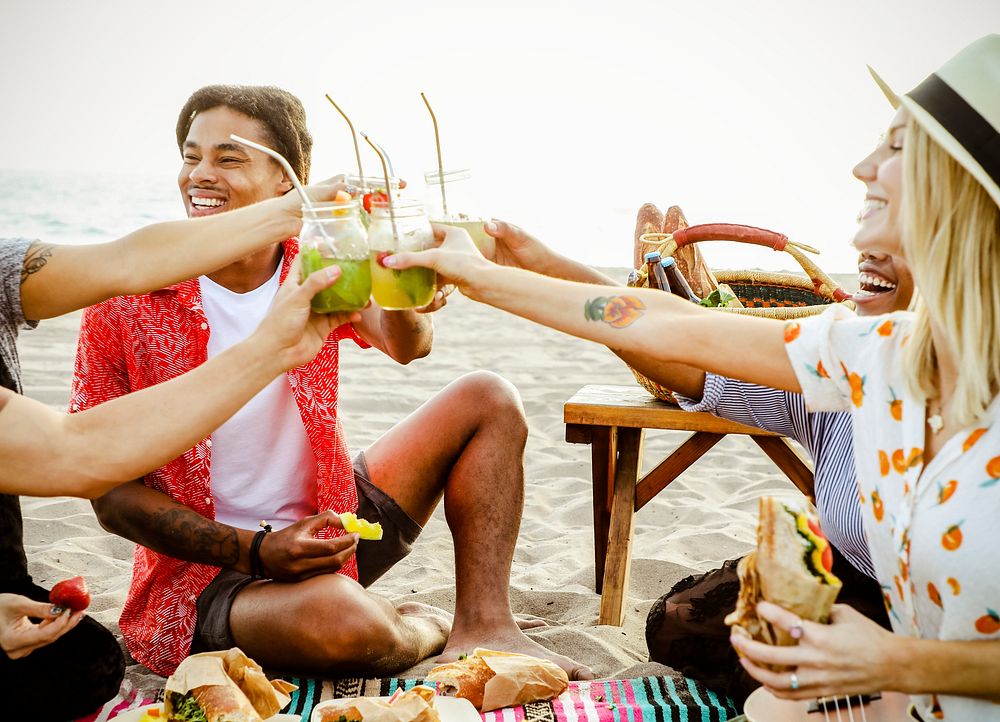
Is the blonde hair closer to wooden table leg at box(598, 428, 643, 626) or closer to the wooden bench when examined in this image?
the wooden bench

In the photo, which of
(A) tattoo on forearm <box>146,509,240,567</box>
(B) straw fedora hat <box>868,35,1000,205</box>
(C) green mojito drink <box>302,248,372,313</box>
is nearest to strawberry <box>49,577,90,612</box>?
(A) tattoo on forearm <box>146,509,240,567</box>

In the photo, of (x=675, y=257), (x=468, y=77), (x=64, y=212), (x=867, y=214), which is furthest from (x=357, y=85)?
(x=867, y=214)

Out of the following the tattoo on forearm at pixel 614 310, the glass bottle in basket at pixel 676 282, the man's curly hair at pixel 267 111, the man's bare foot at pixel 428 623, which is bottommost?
A: the man's bare foot at pixel 428 623

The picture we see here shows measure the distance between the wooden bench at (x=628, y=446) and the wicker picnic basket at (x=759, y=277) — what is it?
0.43 feet

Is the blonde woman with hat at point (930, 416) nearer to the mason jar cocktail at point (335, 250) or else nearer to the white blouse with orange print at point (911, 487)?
the white blouse with orange print at point (911, 487)

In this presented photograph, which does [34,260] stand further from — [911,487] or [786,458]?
[786,458]

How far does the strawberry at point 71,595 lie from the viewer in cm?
225

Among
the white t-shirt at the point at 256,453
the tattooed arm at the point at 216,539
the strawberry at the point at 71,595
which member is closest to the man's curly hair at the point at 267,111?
the white t-shirt at the point at 256,453

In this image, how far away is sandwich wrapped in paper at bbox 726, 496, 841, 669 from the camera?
1.73 meters

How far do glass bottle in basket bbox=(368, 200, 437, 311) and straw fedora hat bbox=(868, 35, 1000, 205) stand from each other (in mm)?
1163

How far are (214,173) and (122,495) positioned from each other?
1156 millimetres

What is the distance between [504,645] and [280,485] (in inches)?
37.2

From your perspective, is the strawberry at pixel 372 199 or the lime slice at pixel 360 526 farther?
the lime slice at pixel 360 526

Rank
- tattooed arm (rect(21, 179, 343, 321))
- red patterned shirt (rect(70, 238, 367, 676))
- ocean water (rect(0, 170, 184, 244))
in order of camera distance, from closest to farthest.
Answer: tattooed arm (rect(21, 179, 343, 321)), red patterned shirt (rect(70, 238, 367, 676)), ocean water (rect(0, 170, 184, 244))
